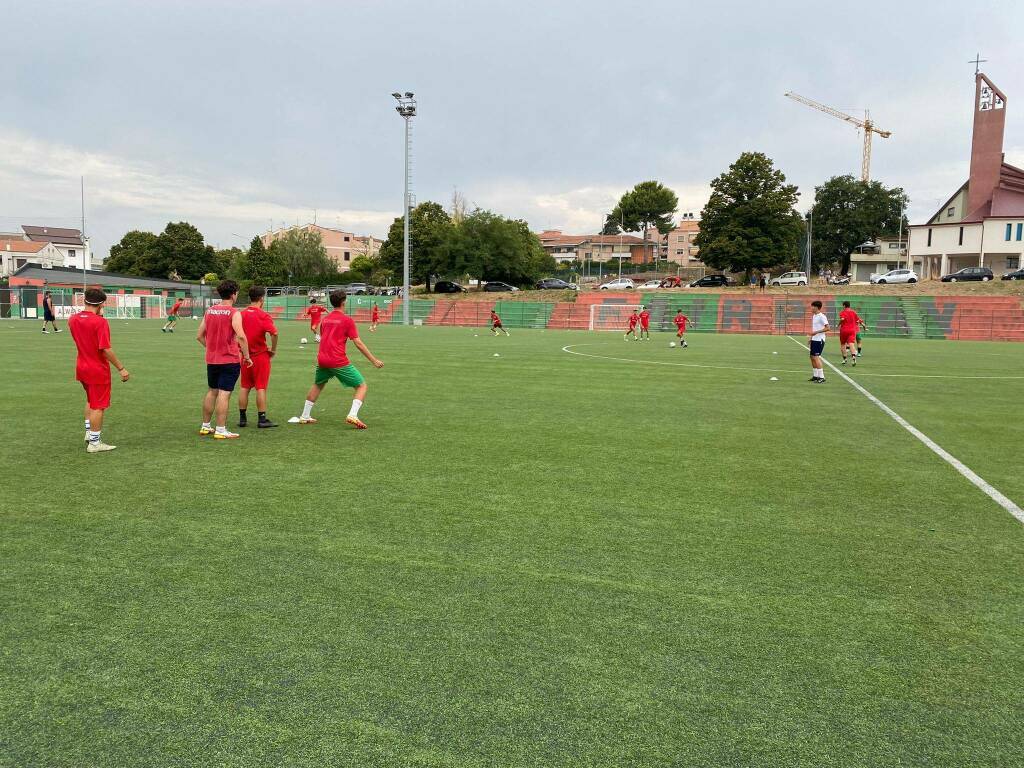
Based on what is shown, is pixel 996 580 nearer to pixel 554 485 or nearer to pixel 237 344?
pixel 554 485

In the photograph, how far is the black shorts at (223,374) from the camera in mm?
9062

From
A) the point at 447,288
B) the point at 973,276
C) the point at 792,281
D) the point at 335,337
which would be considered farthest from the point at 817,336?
the point at 447,288

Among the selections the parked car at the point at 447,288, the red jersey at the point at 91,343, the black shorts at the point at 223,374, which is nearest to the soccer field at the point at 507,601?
the black shorts at the point at 223,374

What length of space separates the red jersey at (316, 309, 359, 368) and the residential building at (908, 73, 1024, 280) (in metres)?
73.1

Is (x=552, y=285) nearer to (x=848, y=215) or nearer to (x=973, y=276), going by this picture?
(x=973, y=276)

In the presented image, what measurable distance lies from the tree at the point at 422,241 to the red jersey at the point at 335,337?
62.5 meters

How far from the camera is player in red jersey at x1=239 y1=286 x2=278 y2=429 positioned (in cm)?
963

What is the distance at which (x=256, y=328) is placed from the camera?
972 cm

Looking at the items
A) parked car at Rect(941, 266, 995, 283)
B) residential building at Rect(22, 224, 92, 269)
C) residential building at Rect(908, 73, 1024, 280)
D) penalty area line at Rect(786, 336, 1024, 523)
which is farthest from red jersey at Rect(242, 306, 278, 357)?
residential building at Rect(22, 224, 92, 269)

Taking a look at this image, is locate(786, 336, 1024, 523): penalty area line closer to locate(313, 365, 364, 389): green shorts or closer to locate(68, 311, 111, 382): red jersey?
locate(313, 365, 364, 389): green shorts

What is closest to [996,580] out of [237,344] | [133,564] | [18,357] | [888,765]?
[888,765]

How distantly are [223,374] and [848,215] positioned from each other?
97131 millimetres

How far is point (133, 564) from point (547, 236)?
168 meters

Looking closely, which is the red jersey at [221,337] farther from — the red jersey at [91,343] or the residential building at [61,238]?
the residential building at [61,238]
